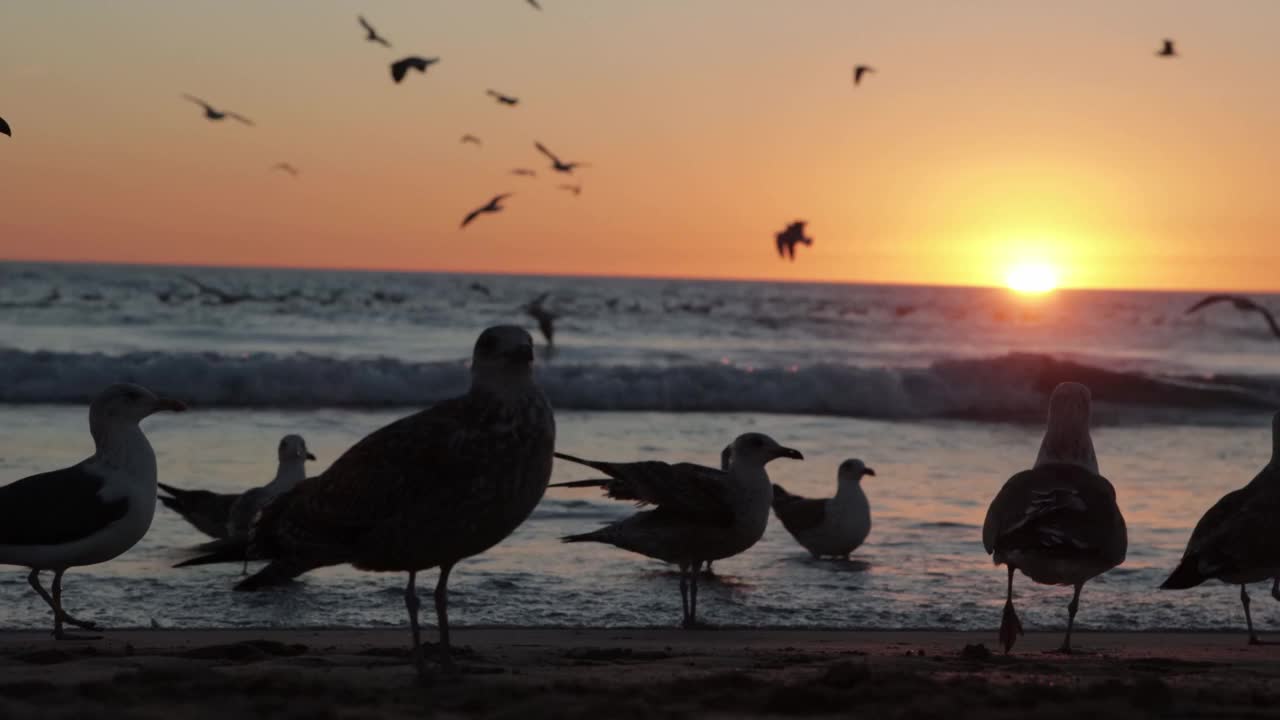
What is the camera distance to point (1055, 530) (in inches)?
246

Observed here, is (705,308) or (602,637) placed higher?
(705,308)

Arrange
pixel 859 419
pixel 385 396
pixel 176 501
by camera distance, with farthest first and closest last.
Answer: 1. pixel 385 396
2. pixel 859 419
3. pixel 176 501

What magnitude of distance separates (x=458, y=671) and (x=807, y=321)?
2130 inches

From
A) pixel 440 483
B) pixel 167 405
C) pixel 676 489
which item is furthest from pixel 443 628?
pixel 676 489

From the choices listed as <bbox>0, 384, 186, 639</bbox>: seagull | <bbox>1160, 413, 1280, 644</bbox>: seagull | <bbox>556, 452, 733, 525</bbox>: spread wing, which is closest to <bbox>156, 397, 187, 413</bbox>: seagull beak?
<bbox>0, 384, 186, 639</bbox>: seagull

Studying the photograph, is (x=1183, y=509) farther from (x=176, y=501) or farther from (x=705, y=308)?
(x=705, y=308)

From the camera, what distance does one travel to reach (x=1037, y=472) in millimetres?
6887

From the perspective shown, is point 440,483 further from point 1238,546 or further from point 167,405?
point 1238,546

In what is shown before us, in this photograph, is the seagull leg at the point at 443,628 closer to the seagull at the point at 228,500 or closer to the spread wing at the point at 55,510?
the spread wing at the point at 55,510

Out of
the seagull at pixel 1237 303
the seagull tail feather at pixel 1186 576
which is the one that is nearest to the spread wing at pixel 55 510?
the seagull tail feather at pixel 1186 576

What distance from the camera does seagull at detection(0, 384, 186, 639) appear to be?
647 cm

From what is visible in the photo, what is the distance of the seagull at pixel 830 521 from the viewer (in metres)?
9.70

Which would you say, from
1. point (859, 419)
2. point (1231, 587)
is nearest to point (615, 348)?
point (859, 419)

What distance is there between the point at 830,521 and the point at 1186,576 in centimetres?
309
